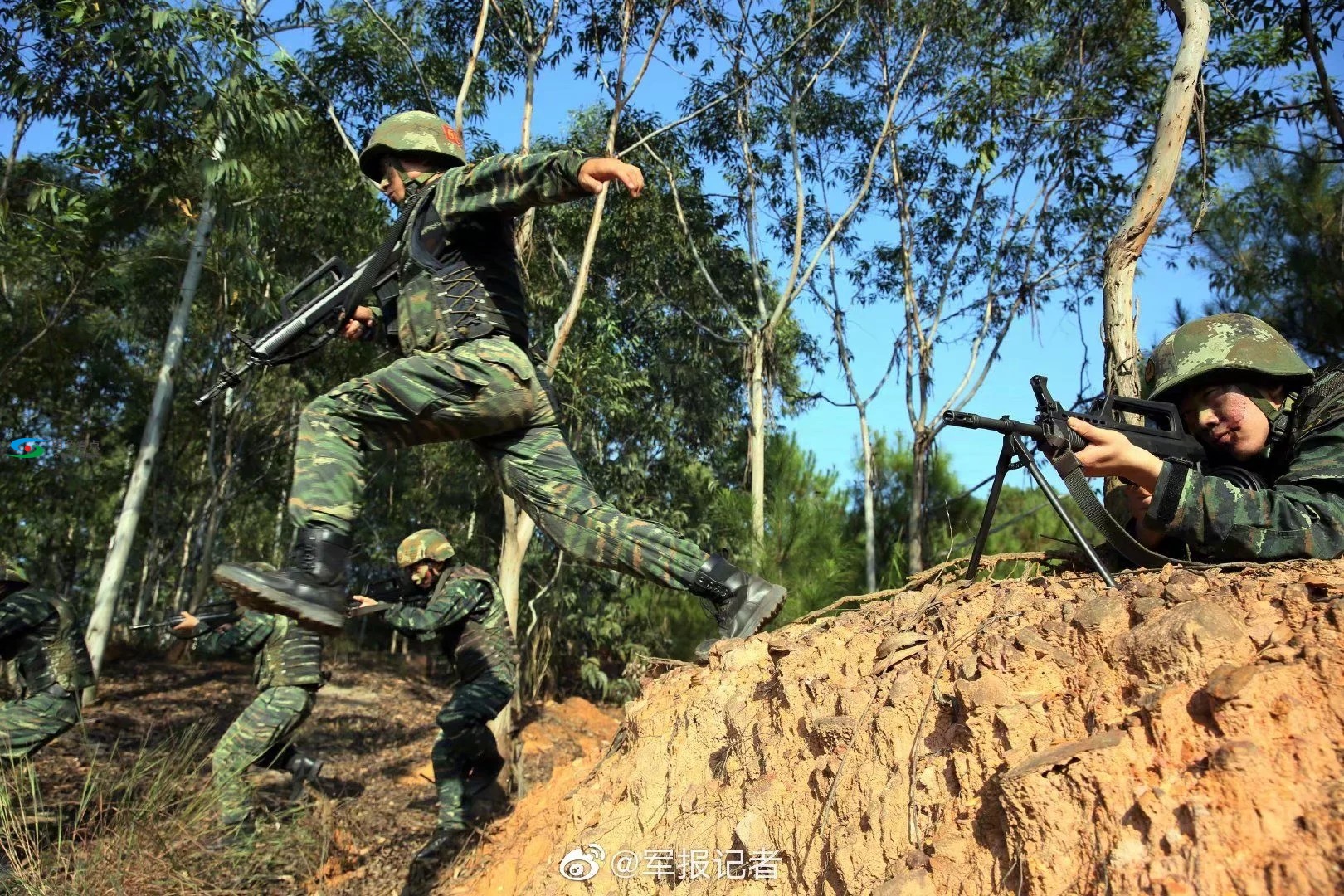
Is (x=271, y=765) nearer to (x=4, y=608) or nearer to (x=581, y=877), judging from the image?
(x=4, y=608)

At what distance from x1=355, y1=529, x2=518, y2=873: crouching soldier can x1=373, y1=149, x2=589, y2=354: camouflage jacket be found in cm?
235

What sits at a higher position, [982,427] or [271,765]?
[982,427]

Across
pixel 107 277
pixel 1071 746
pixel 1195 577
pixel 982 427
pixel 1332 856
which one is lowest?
pixel 1332 856

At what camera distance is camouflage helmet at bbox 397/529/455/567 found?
229 inches

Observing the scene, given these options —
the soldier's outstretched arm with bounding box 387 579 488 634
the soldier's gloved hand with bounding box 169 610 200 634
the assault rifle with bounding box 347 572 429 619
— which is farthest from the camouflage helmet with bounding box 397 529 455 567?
the soldier's gloved hand with bounding box 169 610 200 634

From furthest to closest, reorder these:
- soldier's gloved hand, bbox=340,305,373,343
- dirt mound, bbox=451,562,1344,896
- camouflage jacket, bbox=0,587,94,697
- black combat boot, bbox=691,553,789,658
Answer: camouflage jacket, bbox=0,587,94,697, soldier's gloved hand, bbox=340,305,373,343, black combat boot, bbox=691,553,789,658, dirt mound, bbox=451,562,1344,896

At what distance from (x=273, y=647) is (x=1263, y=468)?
527 centimetres

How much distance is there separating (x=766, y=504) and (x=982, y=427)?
8074 mm

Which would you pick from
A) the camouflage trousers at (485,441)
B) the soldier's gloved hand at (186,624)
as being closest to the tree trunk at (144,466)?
the soldier's gloved hand at (186,624)

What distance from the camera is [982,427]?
2.51 m

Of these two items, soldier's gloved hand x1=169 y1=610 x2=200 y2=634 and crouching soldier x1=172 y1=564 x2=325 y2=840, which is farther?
soldier's gloved hand x1=169 y1=610 x2=200 y2=634

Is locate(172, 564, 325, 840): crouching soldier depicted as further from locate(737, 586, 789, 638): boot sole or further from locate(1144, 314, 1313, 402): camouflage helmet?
locate(1144, 314, 1313, 402): camouflage helmet

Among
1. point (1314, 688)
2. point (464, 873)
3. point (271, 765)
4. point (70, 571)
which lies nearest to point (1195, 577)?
point (1314, 688)

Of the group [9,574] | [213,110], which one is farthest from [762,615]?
[213,110]
